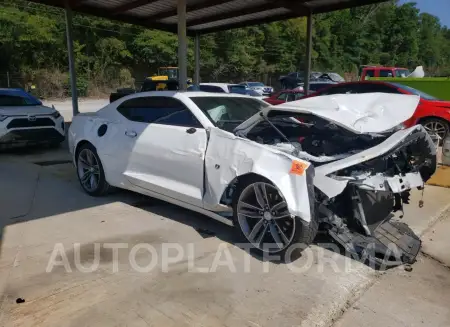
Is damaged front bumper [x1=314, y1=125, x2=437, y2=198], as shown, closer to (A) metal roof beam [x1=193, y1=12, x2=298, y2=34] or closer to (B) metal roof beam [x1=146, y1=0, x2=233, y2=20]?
(B) metal roof beam [x1=146, y1=0, x2=233, y2=20]

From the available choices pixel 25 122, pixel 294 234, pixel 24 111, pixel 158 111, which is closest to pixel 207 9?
pixel 24 111

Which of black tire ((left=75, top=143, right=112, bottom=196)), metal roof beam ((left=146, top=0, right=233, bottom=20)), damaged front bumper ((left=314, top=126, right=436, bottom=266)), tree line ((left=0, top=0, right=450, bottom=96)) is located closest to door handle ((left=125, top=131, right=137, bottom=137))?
black tire ((left=75, top=143, right=112, bottom=196))

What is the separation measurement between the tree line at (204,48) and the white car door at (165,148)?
1223 inches

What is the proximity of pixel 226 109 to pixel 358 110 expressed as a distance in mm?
1507

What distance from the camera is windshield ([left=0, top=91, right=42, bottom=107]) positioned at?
895cm

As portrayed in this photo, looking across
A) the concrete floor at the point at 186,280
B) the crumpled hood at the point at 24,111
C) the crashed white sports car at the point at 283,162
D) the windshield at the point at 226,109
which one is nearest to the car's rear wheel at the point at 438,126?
the concrete floor at the point at 186,280

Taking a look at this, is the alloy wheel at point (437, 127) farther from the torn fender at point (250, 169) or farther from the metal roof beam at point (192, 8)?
the torn fender at point (250, 169)

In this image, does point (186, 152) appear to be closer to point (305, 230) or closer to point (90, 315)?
point (305, 230)

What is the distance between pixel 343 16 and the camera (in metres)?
59.5

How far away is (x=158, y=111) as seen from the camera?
4832mm

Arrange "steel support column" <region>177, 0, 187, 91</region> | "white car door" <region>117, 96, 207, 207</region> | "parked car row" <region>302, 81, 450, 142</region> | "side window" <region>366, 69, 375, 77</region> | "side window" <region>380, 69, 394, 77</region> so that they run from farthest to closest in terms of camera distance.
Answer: "side window" <region>366, 69, 375, 77</region>, "side window" <region>380, 69, 394, 77</region>, "parked car row" <region>302, 81, 450, 142</region>, "steel support column" <region>177, 0, 187, 91</region>, "white car door" <region>117, 96, 207, 207</region>

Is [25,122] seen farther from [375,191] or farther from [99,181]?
[375,191]

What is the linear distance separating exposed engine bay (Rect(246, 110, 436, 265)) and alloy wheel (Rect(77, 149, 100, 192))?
246cm

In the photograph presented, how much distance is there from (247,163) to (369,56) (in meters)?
60.4
